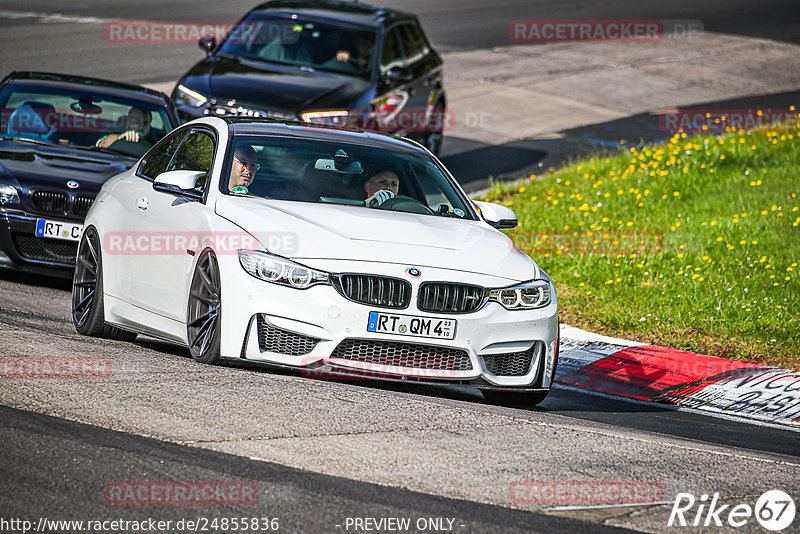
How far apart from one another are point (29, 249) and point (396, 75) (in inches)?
258

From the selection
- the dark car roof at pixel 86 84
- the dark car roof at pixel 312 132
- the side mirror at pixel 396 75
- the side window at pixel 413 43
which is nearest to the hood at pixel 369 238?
the dark car roof at pixel 312 132

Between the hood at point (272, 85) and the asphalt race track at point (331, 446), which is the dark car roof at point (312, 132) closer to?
the asphalt race track at point (331, 446)

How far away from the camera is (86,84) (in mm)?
11695

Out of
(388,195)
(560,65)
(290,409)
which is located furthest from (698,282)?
(560,65)

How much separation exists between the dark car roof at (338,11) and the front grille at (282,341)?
977 centimetres

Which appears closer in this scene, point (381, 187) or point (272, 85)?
point (381, 187)

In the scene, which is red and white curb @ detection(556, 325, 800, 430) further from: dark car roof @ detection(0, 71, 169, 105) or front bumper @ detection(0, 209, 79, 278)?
dark car roof @ detection(0, 71, 169, 105)

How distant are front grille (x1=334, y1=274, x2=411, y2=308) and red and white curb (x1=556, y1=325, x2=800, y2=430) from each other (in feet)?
8.84

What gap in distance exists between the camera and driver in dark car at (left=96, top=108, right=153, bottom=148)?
37.1 feet

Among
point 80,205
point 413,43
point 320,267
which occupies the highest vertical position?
point 320,267

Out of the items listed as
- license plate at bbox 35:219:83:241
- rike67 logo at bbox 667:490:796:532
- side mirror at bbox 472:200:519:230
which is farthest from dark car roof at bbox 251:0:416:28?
rike67 logo at bbox 667:490:796:532

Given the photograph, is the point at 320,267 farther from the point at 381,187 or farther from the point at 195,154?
the point at 195,154

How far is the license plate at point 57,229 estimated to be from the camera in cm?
999

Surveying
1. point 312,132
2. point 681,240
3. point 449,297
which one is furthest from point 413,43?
point 449,297
